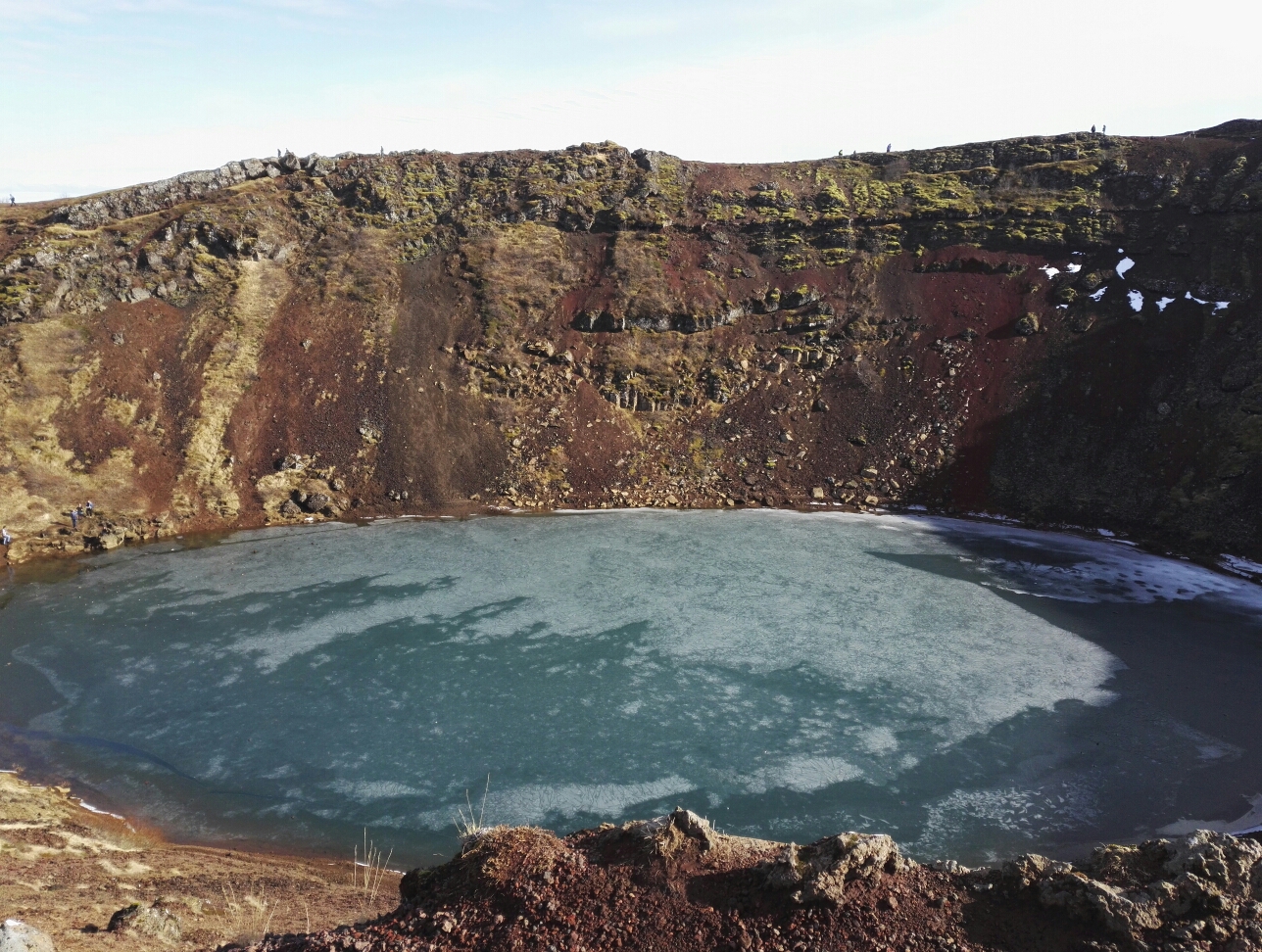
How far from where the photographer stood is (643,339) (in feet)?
181

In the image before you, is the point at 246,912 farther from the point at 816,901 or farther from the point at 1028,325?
the point at 1028,325

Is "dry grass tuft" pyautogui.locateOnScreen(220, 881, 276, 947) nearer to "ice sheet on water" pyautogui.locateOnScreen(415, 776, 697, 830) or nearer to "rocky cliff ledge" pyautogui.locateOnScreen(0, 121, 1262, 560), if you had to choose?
"ice sheet on water" pyautogui.locateOnScreen(415, 776, 697, 830)

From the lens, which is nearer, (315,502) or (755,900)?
(755,900)

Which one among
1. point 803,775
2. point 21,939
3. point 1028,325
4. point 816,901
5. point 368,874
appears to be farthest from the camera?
point 1028,325

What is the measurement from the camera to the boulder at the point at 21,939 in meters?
9.41

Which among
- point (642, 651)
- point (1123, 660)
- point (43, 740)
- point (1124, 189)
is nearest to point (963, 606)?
point (1123, 660)

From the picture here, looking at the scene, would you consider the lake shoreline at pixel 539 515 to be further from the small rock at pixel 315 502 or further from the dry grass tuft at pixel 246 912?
the dry grass tuft at pixel 246 912

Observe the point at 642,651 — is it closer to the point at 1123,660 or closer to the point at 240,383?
the point at 1123,660

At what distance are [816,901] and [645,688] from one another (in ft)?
52.2

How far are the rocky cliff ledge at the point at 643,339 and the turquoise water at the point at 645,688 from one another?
6.91 metres

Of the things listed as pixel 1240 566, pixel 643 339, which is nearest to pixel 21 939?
pixel 1240 566

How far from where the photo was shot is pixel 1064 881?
10.0 m

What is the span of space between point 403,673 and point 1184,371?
4740 centimetres

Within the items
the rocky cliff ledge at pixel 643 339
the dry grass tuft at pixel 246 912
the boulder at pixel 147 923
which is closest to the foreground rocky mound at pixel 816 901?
the dry grass tuft at pixel 246 912
